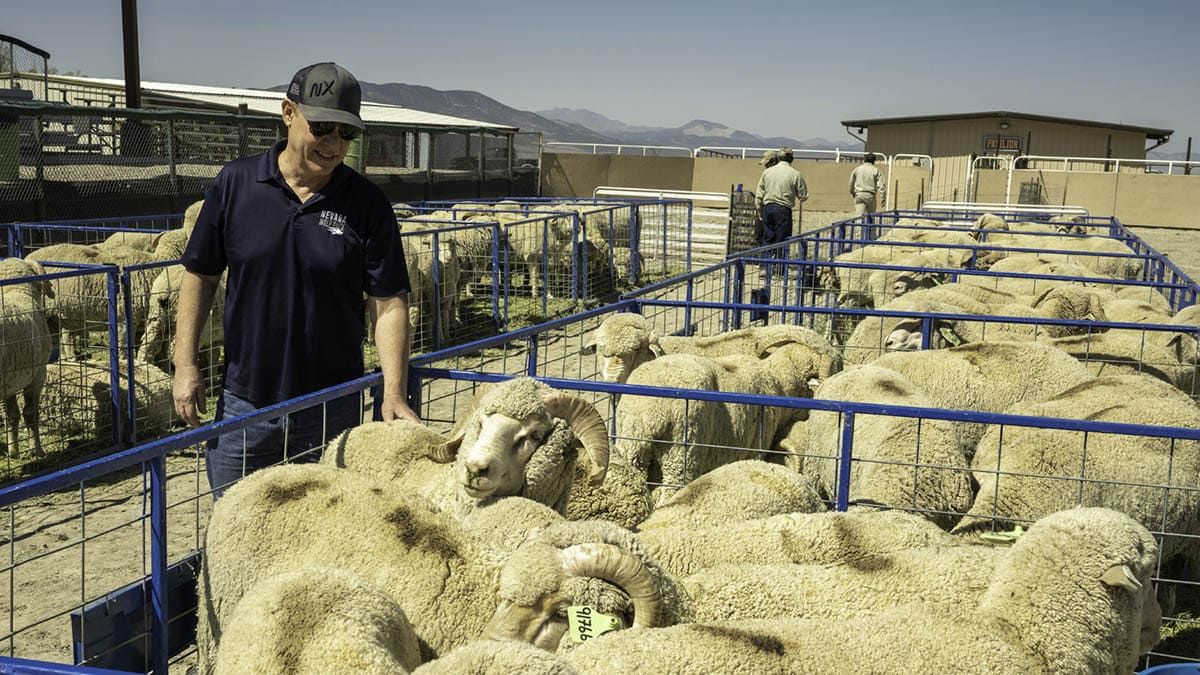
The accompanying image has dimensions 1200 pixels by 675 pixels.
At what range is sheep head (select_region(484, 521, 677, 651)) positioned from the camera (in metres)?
2.94

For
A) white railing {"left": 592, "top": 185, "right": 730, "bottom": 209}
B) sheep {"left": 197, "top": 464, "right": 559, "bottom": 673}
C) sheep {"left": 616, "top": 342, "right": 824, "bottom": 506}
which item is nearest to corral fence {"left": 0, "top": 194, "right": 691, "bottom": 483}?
white railing {"left": 592, "top": 185, "right": 730, "bottom": 209}

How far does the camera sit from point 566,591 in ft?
9.63

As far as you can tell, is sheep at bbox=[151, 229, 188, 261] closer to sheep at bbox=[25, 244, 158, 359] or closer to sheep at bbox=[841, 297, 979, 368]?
sheep at bbox=[25, 244, 158, 359]

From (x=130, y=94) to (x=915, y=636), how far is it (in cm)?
2349

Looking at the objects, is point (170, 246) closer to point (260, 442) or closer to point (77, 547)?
point (77, 547)

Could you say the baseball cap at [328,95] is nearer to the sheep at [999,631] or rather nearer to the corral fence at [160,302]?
the sheep at [999,631]

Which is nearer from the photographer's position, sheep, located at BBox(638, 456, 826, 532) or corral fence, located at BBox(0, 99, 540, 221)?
sheep, located at BBox(638, 456, 826, 532)

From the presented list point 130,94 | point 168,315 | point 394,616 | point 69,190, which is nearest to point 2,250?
point 69,190

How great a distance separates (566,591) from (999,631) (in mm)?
1313

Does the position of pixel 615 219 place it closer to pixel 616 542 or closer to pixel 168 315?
pixel 168 315

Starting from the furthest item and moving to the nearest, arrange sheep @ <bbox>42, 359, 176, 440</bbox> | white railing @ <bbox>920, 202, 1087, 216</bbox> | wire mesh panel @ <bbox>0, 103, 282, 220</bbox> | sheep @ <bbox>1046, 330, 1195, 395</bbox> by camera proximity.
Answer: white railing @ <bbox>920, 202, 1087, 216</bbox>
wire mesh panel @ <bbox>0, 103, 282, 220</bbox>
sheep @ <bbox>42, 359, 176, 440</bbox>
sheep @ <bbox>1046, 330, 1195, 395</bbox>

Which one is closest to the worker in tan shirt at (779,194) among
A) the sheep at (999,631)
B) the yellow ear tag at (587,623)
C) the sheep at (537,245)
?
the sheep at (537,245)

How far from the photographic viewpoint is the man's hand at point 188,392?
392cm

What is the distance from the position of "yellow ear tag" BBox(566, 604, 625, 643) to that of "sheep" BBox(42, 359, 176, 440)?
6906mm
